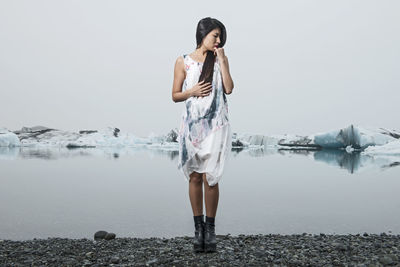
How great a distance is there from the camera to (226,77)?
3201 mm

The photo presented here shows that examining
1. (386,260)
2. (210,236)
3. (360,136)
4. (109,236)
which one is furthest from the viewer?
(360,136)

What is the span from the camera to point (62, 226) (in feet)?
17.7

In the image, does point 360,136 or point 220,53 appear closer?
point 220,53

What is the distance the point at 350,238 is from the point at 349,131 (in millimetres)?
20504

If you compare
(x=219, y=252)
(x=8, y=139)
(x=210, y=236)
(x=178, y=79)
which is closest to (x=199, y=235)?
(x=210, y=236)

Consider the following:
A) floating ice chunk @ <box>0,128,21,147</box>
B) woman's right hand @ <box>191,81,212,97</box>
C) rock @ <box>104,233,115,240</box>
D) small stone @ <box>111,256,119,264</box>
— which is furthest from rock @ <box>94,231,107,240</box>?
floating ice chunk @ <box>0,128,21,147</box>

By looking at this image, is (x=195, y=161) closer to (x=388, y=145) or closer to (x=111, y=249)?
(x=111, y=249)

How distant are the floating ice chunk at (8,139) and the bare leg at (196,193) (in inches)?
1065

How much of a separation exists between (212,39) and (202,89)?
447 millimetres

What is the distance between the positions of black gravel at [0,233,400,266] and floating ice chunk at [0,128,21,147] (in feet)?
83.5

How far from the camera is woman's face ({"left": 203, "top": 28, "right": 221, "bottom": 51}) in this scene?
326cm

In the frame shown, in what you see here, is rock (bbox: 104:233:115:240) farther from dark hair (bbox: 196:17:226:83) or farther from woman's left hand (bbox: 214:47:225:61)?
woman's left hand (bbox: 214:47:225:61)

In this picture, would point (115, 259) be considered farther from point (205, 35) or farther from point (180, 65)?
point (205, 35)

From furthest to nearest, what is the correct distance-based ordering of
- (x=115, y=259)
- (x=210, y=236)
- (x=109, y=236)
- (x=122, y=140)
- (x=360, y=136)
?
(x=122, y=140) < (x=360, y=136) < (x=109, y=236) < (x=210, y=236) < (x=115, y=259)
